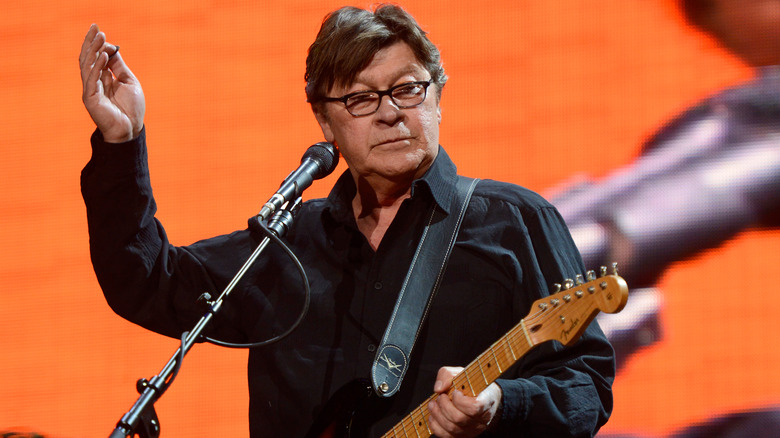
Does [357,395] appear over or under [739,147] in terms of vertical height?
under

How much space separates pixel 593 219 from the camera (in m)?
2.79

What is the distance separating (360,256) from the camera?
7.22 feet

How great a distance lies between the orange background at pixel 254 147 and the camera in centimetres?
262

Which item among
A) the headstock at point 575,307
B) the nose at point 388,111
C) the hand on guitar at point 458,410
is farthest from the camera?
the nose at point 388,111

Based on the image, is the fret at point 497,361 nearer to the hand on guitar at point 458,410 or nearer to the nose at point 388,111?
the hand on guitar at point 458,410

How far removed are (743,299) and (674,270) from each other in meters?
0.21

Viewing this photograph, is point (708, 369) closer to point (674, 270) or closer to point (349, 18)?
point (674, 270)

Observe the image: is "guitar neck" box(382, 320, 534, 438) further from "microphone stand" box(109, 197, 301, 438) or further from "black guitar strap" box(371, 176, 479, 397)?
"microphone stand" box(109, 197, 301, 438)

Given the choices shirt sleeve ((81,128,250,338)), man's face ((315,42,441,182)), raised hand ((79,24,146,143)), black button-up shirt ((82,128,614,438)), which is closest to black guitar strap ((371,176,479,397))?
black button-up shirt ((82,128,614,438))

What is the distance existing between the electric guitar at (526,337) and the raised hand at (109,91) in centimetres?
82

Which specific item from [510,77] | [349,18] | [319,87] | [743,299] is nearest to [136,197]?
[319,87]

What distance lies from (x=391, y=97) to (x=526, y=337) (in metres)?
0.73

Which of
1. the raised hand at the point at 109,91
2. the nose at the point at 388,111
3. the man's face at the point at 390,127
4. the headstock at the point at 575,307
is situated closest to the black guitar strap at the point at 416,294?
the man's face at the point at 390,127

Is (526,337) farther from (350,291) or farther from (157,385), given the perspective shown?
(157,385)
